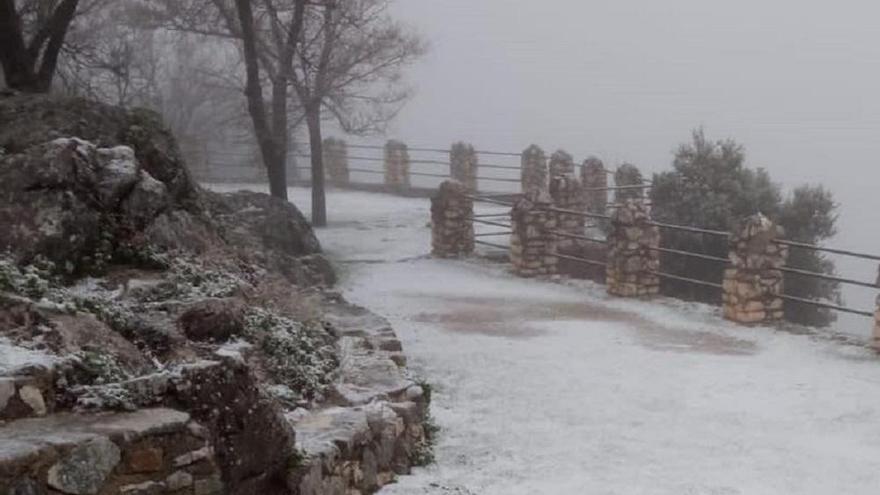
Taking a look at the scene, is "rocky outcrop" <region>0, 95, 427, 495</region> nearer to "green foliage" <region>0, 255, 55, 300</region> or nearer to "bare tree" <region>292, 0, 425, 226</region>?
"green foliage" <region>0, 255, 55, 300</region>

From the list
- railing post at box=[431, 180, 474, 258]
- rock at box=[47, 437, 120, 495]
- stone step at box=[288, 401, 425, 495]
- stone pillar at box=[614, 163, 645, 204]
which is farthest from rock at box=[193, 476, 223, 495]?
stone pillar at box=[614, 163, 645, 204]

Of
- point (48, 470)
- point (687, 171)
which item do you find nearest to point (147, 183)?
point (48, 470)

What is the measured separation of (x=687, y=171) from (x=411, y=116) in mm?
51299

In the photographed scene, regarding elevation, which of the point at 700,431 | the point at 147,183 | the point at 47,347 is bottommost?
the point at 700,431

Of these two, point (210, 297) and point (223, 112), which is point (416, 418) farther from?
point (223, 112)

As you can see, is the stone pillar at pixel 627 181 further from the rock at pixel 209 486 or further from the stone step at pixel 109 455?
the stone step at pixel 109 455

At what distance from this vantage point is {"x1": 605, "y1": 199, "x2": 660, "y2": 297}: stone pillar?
46.9ft

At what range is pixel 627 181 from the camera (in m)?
24.2

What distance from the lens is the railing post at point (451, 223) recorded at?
18.3m

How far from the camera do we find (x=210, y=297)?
669cm

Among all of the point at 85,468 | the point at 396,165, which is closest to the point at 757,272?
the point at 85,468

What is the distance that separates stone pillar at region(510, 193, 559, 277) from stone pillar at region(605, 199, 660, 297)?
2165 mm

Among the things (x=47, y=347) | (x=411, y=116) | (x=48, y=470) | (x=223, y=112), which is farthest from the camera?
(x=411, y=116)

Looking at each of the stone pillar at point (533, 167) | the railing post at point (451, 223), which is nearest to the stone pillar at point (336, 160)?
the stone pillar at point (533, 167)
